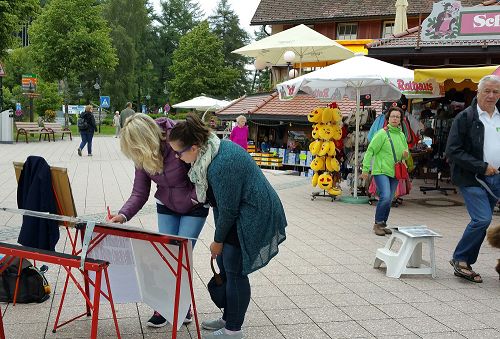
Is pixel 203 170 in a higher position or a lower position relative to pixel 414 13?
lower

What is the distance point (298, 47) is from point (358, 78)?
6.34 m

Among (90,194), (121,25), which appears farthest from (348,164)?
(121,25)

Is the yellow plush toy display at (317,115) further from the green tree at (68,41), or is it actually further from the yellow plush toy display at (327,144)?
the green tree at (68,41)

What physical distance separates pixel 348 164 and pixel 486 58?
3.72m

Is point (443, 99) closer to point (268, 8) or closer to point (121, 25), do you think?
point (268, 8)

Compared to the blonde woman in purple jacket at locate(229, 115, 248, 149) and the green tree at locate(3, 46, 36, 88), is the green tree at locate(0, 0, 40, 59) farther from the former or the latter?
the green tree at locate(3, 46, 36, 88)

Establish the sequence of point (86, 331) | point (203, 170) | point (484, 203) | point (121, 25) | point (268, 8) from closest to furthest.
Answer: point (203, 170)
point (86, 331)
point (484, 203)
point (268, 8)
point (121, 25)

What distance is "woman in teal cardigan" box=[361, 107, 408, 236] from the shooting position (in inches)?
298

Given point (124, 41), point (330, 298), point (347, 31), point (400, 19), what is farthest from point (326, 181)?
point (124, 41)

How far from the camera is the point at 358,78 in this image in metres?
9.70

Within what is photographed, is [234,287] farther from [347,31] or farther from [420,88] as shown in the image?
[347,31]

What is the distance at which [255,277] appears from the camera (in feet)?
17.8

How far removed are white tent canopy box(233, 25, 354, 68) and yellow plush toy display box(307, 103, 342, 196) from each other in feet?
16.9

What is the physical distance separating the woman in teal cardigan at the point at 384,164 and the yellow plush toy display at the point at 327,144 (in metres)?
3.01
